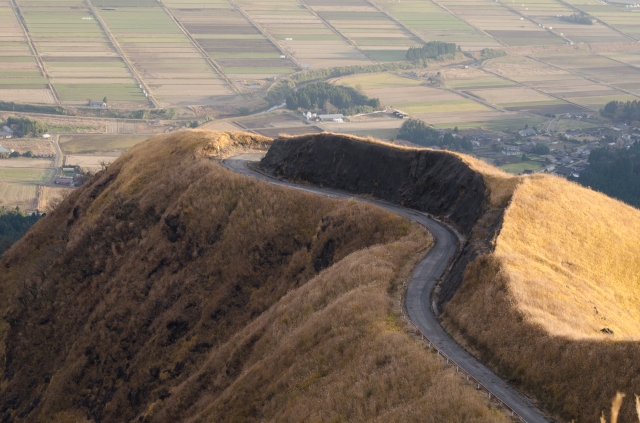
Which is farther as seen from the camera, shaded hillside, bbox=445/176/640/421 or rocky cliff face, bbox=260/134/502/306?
rocky cliff face, bbox=260/134/502/306

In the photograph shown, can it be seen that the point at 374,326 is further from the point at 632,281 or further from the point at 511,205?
the point at 632,281

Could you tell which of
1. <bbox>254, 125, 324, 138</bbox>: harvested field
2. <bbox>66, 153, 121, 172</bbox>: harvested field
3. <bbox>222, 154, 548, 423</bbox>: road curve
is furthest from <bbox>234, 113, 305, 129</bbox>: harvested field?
<bbox>222, 154, 548, 423</bbox>: road curve

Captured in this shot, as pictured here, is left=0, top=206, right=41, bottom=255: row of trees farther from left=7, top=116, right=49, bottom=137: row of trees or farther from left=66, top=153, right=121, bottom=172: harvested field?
left=7, top=116, right=49, bottom=137: row of trees

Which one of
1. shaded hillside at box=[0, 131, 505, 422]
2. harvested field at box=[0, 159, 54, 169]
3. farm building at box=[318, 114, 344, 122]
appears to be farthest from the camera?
farm building at box=[318, 114, 344, 122]

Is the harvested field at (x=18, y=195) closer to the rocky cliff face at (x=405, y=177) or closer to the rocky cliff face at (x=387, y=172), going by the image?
the rocky cliff face at (x=387, y=172)

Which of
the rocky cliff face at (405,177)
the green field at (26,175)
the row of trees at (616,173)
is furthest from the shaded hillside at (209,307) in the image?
the row of trees at (616,173)

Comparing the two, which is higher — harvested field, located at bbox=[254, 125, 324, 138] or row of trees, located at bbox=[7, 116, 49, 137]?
harvested field, located at bbox=[254, 125, 324, 138]

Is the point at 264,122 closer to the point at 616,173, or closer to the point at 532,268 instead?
the point at 616,173
